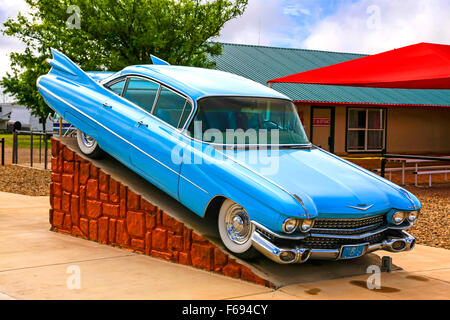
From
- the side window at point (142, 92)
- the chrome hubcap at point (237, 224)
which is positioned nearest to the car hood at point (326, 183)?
the chrome hubcap at point (237, 224)

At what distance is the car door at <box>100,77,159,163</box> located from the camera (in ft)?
24.6

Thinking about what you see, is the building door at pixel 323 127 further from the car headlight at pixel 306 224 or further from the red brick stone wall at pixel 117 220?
the car headlight at pixel 306 224

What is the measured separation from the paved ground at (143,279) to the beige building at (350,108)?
53.9 ft

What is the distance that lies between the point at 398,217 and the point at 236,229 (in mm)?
1724

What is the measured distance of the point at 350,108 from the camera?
1030 inches

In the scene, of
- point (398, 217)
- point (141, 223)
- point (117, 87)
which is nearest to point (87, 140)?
point (117, 87)

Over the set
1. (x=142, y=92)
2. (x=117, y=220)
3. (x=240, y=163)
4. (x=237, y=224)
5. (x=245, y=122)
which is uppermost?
(x=142, y=92)

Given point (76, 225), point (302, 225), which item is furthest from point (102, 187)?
point (302, 225)

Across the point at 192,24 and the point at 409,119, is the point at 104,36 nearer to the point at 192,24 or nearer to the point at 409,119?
the point at 192,24

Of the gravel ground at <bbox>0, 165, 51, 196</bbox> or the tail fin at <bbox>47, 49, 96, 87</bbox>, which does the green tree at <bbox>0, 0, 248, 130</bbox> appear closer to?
the gravel ground at <bbox>0, 165, 51, 196</bbox>

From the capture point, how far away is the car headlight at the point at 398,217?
20.6 feet

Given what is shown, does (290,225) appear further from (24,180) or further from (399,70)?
(24,180)
